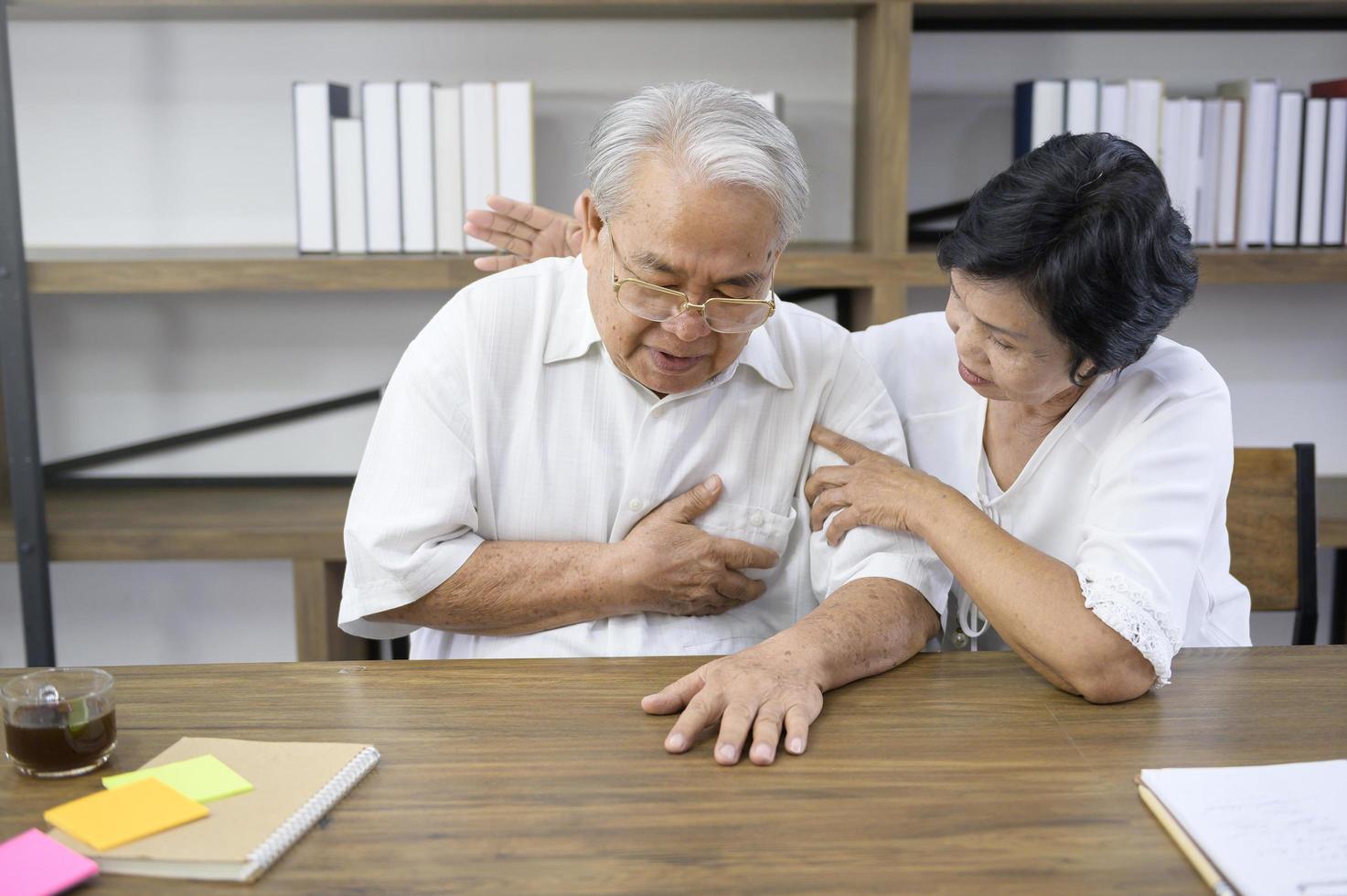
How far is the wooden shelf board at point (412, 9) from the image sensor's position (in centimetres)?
242

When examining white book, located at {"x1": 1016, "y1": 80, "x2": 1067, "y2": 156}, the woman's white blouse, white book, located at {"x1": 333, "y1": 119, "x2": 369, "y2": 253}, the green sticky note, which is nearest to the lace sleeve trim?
the woman's white blouse

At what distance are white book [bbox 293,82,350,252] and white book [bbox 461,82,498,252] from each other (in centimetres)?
28

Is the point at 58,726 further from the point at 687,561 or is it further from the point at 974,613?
the point at 974,613

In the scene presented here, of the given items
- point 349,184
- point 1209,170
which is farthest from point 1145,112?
point 349,184

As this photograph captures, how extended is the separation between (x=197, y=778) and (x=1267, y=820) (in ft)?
3.23

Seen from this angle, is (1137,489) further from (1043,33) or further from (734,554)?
(1043,33)

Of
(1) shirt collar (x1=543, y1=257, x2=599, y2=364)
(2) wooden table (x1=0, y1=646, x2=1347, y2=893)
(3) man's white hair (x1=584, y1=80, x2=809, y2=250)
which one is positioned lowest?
(2) wooden table (x1=0, y1=646, x2=1347, y2=893)

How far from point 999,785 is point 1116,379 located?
2.30 ft

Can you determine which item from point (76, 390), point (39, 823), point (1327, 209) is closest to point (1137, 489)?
point (39, 823)

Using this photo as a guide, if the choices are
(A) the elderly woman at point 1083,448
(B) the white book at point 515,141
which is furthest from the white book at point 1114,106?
(B) the white book at point 515,141

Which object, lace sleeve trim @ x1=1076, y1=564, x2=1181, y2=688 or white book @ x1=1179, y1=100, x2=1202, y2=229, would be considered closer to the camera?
lace sleeve trim @ x1=1076, y1=564, x2=1181, y2=688

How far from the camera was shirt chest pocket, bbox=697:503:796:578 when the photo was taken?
1684mm

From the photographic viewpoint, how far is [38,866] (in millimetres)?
968

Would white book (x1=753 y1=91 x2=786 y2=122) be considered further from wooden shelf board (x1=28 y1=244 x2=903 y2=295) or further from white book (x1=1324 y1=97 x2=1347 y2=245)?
white book (x1=1324 y1=97 x2=1347 y2=245)
